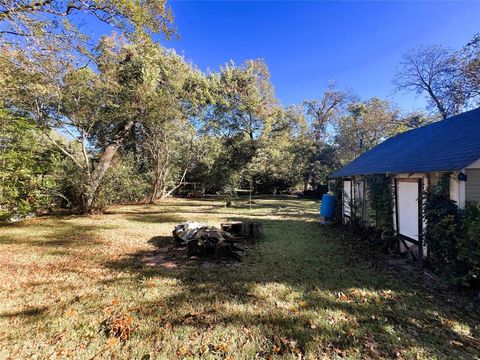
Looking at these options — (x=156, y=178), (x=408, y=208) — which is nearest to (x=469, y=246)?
(x=408, y=208)

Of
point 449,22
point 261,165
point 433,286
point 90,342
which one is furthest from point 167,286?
point 261,165

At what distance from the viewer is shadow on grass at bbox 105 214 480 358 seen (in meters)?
2.62

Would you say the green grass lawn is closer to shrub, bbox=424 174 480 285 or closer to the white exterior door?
shrub, bbox=424 174 480 285

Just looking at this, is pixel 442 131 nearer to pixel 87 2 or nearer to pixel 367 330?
pixel 367 330

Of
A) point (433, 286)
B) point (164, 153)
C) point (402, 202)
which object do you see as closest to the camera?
point (433, 286)

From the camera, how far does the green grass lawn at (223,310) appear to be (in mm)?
2426

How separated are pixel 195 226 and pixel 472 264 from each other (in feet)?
18.9

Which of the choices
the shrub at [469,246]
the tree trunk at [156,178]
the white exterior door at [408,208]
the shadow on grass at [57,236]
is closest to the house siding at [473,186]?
the shrub at [469,246]

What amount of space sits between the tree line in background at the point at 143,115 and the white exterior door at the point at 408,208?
23.9ft

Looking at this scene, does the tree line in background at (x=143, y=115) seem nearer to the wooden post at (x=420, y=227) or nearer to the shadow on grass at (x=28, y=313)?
the shadow on grass at (x=28, y=313)

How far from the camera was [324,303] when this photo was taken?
3.37m

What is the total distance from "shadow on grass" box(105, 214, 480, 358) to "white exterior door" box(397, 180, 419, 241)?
4.07ft

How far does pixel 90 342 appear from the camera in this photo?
96.4 inches

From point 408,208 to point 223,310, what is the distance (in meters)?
5.08
